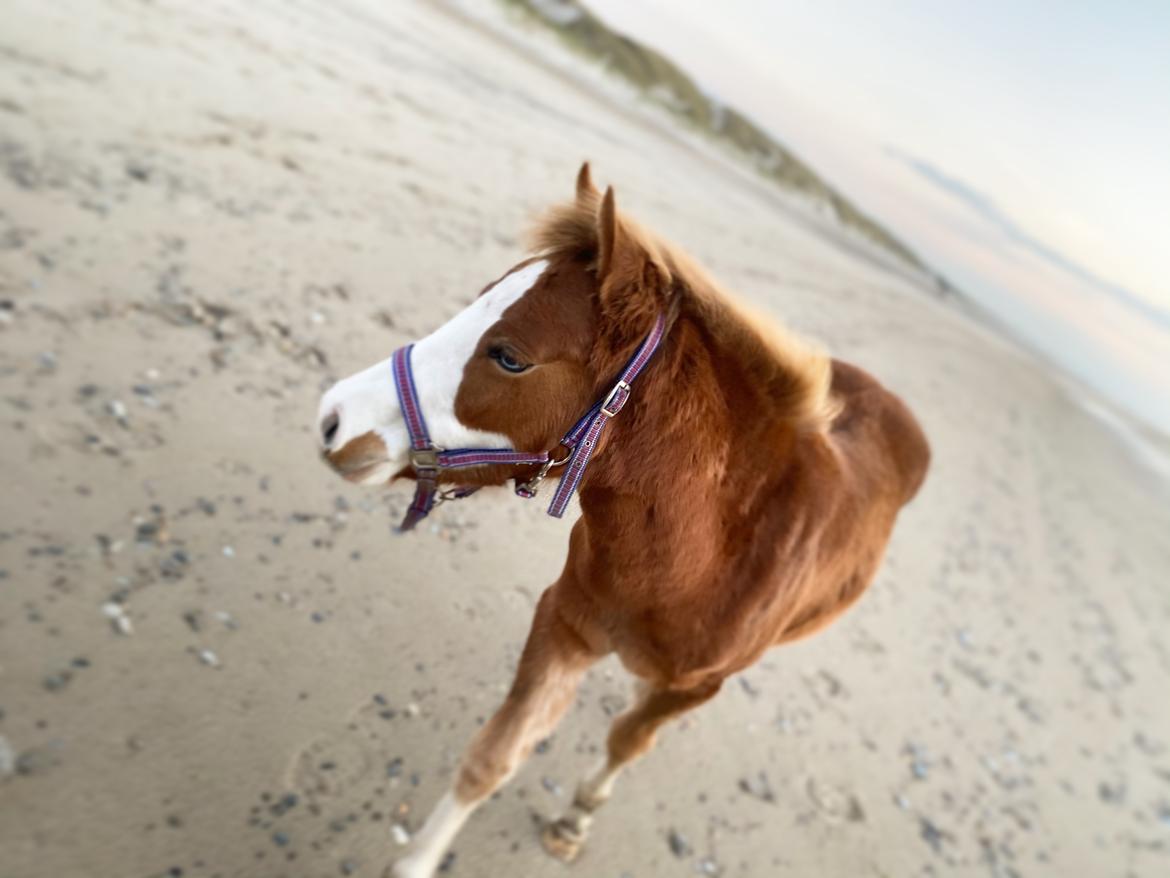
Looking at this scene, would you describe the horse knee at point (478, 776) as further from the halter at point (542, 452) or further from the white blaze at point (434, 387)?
the white blaze at point (434, 387)

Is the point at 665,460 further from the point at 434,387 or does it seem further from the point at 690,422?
the point at 434,387

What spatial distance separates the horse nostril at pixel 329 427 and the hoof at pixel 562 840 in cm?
196

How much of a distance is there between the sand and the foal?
1.45ft

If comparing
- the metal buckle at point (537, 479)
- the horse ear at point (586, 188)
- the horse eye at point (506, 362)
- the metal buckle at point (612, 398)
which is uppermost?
the horse ear at point (586, 188)

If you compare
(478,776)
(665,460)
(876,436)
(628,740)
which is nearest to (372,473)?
(665,460)

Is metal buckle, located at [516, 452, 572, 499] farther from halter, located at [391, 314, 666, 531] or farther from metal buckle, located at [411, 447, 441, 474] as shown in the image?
metal buckle, located at [411, 447, 441, 474]

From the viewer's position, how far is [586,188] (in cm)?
184

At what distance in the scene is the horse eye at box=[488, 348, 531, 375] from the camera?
166 centimetres

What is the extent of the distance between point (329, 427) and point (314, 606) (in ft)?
5.65

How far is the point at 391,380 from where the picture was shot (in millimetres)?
1707

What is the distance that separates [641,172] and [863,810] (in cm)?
1360

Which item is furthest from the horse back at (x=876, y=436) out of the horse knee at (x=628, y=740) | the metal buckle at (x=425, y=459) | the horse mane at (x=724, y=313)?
the metal buckle at (x=425, y=459)

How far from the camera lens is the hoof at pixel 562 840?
2.76 metres

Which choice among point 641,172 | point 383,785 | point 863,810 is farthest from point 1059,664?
point 641,172
